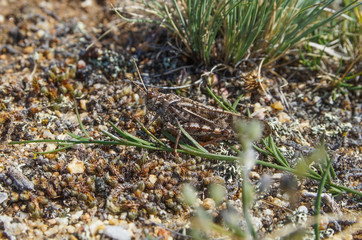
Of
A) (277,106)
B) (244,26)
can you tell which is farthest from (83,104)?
(277,106)

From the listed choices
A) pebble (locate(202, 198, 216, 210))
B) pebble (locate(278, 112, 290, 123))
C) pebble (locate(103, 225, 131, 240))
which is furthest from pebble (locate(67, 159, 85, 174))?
pebble (locate(278, 112, 290, 123))

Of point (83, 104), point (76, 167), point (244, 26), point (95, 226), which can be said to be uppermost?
point (244, 26)

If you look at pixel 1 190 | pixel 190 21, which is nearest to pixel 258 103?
pixel 190 21

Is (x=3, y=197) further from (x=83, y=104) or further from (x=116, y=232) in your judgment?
(x=83, y=104)

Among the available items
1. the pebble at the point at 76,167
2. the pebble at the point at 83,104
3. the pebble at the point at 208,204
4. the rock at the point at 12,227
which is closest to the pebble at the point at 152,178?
the pebble at the point at 208,204

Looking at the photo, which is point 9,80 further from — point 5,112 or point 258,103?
point 258,103

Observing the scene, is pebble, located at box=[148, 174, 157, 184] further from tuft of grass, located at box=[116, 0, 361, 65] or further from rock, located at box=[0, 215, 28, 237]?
tuft of grass, located at box=[116, 0, 361, 65]
